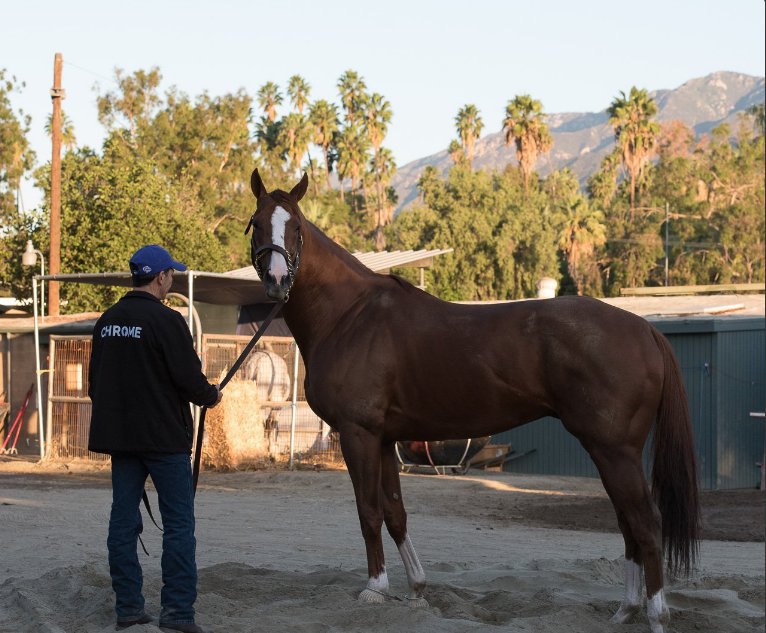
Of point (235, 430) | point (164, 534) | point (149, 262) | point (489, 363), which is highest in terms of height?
point (149, 262)

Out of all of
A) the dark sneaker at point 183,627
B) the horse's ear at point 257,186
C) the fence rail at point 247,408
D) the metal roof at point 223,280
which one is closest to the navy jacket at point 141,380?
the dark sneaker at point 183,627

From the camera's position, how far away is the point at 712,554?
9.72 meters

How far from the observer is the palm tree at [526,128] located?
61.1m

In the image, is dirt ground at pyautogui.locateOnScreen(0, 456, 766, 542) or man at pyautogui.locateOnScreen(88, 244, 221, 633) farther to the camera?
dirt ground at pyautogui.locateOnScreen(0, 456, 766, 542)

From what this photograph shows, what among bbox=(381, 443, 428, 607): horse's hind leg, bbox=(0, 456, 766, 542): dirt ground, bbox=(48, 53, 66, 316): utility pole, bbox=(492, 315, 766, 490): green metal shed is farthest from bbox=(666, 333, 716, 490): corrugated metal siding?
bbox=(48, 53, 66, 316): utility pole

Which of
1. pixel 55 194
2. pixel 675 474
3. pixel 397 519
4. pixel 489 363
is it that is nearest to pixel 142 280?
pixel 489 363

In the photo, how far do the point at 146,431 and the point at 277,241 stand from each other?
1325mm

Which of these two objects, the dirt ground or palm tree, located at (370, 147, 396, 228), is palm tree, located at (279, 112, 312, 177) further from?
the dirt ground

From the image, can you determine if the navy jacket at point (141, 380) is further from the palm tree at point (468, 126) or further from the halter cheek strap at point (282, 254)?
the palm tree at point (468, 126)

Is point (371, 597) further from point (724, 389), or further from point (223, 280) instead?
point (724, 389)

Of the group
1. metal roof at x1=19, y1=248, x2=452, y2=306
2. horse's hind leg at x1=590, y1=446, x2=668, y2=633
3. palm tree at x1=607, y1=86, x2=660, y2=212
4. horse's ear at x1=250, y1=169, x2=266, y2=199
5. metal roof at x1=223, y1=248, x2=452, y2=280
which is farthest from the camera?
palm tree at x1=607, y1=86, x2=660, y2=212

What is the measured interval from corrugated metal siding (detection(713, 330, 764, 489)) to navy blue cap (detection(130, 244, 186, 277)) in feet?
45.0

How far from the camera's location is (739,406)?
18.1 meters

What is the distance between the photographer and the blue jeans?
5578 mm
